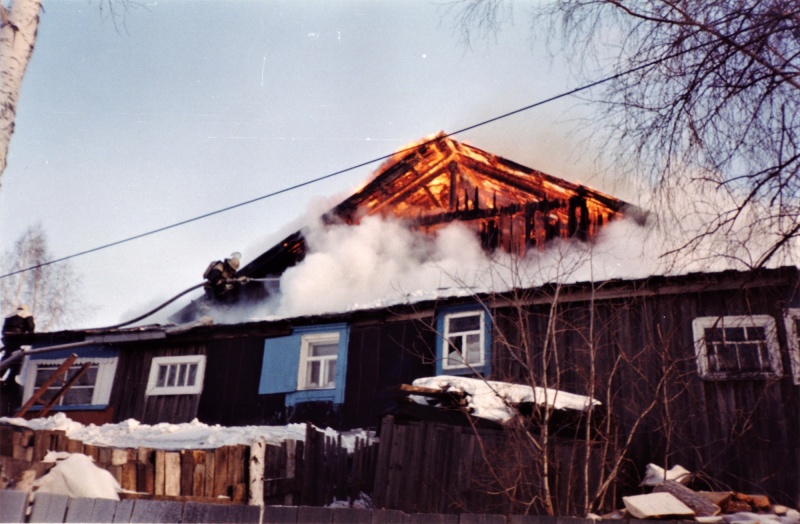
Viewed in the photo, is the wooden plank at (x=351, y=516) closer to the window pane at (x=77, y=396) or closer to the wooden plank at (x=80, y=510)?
the wooden plank at (x=80, y=510)

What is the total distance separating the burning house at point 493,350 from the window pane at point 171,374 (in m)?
0.04

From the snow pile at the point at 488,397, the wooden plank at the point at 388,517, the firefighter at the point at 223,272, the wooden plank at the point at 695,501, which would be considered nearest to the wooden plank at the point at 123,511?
the wooden plank at the point at 388,517

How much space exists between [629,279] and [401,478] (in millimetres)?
6390

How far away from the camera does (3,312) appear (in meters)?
23.6

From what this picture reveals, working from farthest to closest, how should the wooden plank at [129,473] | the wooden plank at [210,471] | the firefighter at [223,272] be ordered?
1. the firefighter at [223,272]
2. the wooden plank at [210,471]
3. the wooden plank at [129,473]

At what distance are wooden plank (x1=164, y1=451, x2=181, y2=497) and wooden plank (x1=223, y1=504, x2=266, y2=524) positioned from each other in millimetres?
4007

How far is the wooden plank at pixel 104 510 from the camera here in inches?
156

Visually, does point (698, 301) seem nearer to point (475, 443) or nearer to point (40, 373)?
point (475, 443)

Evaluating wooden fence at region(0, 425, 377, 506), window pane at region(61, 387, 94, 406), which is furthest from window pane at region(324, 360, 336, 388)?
window pane at region(61, 387, 94, 406)

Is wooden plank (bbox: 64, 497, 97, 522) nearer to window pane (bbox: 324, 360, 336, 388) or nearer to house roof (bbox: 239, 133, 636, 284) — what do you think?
window pane (bbox: 324, 360, 336, 388)

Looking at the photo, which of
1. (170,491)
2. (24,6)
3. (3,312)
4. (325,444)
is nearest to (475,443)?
(325,444)

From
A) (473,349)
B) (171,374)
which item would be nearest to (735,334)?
(473,349)

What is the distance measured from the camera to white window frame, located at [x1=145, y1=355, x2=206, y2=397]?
1778 cm

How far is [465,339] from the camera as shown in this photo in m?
15.1
